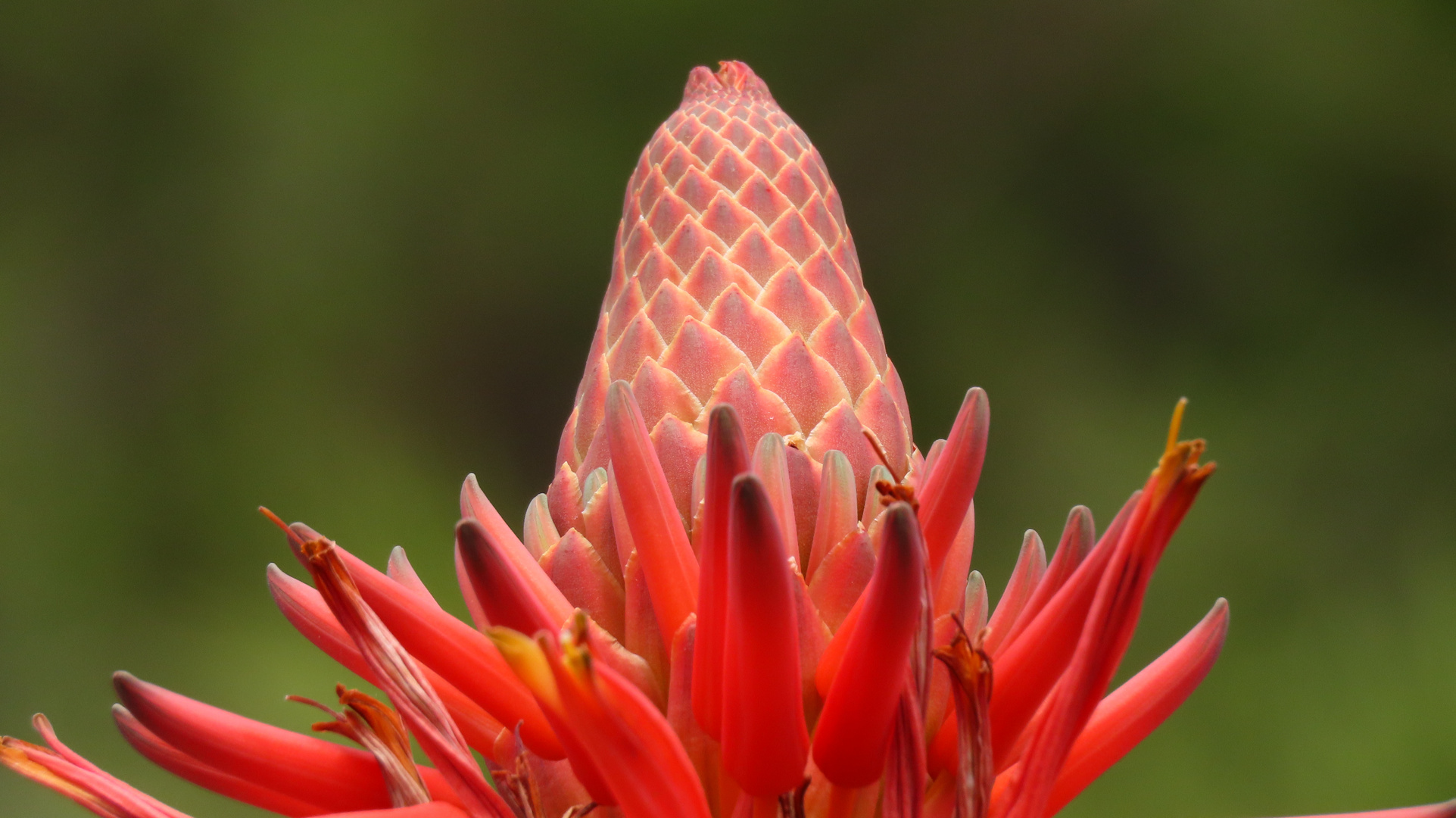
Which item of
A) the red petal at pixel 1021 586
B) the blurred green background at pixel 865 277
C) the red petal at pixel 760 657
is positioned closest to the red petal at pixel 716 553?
the red petal at pixel 760 657

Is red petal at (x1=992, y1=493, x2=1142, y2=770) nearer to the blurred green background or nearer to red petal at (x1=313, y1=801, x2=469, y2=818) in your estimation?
red petal at (x1=313, y1=801, x2=469, y2=818)

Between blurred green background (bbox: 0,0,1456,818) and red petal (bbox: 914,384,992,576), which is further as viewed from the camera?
blurred green background (bbox: 0,0,1456,818)

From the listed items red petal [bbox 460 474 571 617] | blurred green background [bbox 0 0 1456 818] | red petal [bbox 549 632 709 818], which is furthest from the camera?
blurred green background [bbox 0 0 1456 818]

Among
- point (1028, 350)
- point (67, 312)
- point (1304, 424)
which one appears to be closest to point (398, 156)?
point (67, 312)

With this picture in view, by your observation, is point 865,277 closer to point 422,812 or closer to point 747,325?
point 747,325

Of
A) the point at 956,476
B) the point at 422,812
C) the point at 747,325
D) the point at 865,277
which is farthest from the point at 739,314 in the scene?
the point at 865,277

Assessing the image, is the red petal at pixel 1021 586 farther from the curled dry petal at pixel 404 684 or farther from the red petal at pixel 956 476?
the curled dry petal at pixel 404 684

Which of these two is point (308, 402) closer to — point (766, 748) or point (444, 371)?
point (444, 371)

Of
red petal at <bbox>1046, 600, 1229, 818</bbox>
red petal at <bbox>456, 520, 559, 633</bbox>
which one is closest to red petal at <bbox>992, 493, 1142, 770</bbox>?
red petal at <bbox>1046, 600, 1229, 818</bbox>
